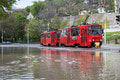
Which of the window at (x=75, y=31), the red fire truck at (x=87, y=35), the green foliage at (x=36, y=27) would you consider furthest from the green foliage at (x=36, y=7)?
the red fire truck at (x=87, y=35)

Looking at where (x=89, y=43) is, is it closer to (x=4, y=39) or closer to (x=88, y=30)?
(x=88, y=30)

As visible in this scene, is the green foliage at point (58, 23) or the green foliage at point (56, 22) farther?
the green foliage at point (58, 23)

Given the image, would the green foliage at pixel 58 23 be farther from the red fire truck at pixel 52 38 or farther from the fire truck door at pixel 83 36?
the fire truck door at pixel 83 36

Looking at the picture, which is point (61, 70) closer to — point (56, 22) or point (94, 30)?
point (94, 30)

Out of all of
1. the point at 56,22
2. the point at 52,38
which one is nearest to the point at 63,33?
the point at 52,38

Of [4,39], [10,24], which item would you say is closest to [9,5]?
[10,24]

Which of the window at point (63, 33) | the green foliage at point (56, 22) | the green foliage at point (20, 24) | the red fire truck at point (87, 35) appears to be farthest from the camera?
the green foliage at point (20, 24)

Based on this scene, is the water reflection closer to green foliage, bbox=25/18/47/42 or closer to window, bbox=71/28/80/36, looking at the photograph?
window, bbox=71/28/80/36

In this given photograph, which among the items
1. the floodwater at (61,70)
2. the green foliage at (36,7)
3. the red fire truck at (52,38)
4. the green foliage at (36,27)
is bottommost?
Answer: the floodwater at (61,70)

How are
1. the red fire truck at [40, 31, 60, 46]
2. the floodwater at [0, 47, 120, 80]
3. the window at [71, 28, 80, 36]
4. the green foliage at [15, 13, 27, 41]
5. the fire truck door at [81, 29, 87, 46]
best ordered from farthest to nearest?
the green foliage at [15, 13, 27, 41] → the red fire truck at [40, 31, 60, 46] → the window at [71, 28, 80, 36] → the fire truck door at [81, 29, 87, 46] → the floodwater at [0, 47, 120, 80]

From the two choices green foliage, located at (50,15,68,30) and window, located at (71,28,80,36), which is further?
green foliage, located at (50,15,68,30)

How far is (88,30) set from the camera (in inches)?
1865

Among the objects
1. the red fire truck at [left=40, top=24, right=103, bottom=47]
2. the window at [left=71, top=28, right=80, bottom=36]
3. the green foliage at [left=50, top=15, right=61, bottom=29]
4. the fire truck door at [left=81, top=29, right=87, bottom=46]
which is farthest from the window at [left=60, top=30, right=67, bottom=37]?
the green foliage at [left=50, top=15, right=61, bottom=29]

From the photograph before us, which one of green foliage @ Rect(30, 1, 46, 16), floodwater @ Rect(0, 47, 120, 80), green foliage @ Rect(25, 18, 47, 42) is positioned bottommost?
floodwater @ Rect(0, 47, 120, 80)
